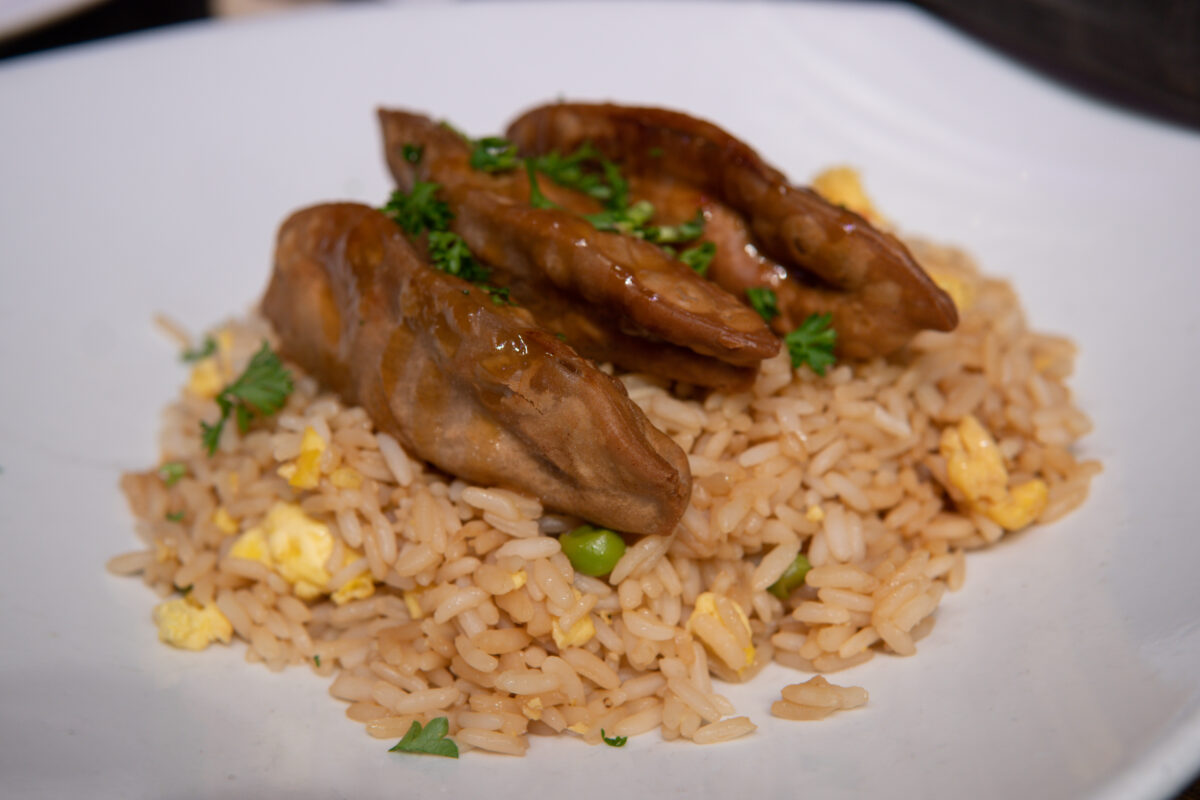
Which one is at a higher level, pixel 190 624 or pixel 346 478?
pixel 346 478

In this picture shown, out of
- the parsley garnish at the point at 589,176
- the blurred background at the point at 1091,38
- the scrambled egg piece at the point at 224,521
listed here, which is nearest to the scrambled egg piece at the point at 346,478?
the scrambled egg piece at the point at 224,521

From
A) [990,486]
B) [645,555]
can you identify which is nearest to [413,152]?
[645,555]

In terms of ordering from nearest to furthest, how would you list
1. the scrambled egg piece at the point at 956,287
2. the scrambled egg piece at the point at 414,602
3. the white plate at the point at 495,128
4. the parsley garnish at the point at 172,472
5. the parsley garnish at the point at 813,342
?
the white plate at the point at 495,128 < the scrambled egg piece at the point at 414,602 < the parsley garnish at the point at 813,342 < the parsley garnish at the point at 172,472 < the scrambled egg piece at the point at 956,287

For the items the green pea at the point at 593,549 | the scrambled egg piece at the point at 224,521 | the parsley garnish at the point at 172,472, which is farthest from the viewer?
the parsley garnish at the point at 172,472

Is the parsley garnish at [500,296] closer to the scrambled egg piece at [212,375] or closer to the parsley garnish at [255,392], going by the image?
the parsley garnish at [255,392]

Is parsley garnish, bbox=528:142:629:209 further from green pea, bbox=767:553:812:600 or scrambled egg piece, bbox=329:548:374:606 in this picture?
scrambled egg piece, bbox=329:548:374:606

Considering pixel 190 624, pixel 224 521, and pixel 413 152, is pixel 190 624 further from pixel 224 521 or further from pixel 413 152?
pixel 413 152

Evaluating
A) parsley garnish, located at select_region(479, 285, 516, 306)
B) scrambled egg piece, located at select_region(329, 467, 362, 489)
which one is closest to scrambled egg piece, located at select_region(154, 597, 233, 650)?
scrambled egg piece, located at select_region(329, 467, 362, 489)

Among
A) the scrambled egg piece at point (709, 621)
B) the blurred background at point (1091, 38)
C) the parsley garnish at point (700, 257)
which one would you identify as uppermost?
the blurred background at point (1091, 38)
